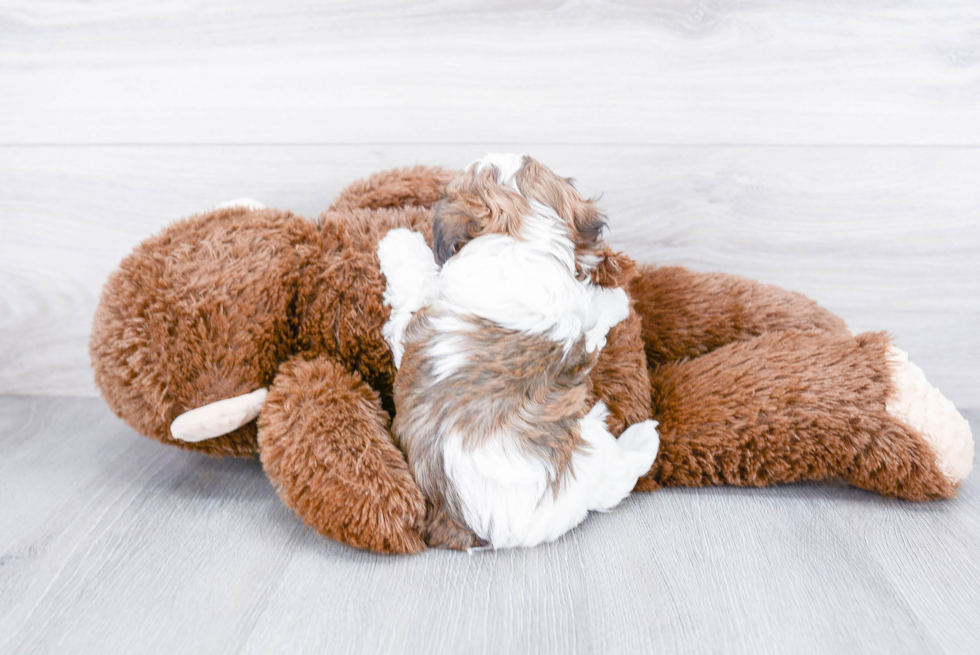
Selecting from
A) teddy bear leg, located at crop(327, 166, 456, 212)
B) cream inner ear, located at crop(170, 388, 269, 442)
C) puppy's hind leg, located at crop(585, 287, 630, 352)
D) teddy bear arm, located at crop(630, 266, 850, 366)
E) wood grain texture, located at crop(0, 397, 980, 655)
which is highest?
teddy bear leg, located at crop(327, 166, 456, 212)

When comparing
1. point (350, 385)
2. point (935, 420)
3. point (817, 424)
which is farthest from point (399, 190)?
point (935, 420)

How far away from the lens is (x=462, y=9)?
1.08 meters

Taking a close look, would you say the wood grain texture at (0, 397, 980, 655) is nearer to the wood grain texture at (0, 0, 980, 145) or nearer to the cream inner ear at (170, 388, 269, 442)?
the cream inner ear at (170, 388, 269, 442)

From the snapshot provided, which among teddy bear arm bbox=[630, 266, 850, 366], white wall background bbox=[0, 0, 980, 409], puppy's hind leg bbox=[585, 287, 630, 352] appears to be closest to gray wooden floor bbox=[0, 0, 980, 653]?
white wall background bbox=[0, 0, 980, 409]

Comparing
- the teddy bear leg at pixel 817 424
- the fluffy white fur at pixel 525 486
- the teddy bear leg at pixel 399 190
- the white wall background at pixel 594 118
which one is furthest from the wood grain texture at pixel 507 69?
the fluffy white fur at pixel 525 486

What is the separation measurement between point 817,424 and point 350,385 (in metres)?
0.62

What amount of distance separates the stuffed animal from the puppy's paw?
0.01 m

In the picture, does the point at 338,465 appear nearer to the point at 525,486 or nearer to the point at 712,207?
the point at 525,486

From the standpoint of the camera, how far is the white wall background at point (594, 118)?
1.07m

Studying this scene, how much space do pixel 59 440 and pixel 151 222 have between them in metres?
0.41

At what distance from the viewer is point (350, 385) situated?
0.88m

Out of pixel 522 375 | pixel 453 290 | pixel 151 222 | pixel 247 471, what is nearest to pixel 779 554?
pixel 522 375

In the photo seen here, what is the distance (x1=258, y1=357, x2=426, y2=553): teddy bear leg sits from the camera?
789mm

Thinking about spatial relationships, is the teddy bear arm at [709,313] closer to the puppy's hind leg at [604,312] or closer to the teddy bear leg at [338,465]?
the puppy's hind leg at [604,312]
